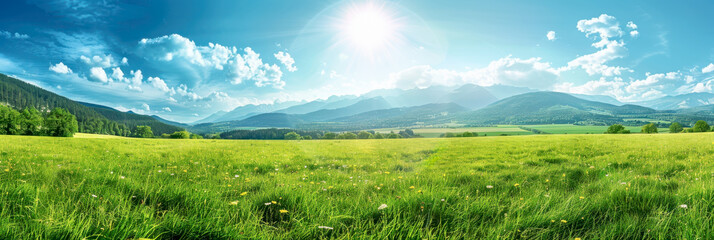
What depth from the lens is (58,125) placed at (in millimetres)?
68688

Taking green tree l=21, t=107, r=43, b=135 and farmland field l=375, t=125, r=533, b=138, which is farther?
green tree l=21, t=107, r=43, b=135

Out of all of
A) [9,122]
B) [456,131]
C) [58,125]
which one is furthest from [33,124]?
[456,131]

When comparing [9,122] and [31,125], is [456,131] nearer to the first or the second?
[31,125]

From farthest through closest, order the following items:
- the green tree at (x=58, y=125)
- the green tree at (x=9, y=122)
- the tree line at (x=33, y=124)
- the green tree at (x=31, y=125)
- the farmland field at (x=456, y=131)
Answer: the green tree at (x=31, y=125)
the green tree at (x=58, y=125)
the tree line at (x=33, y=124)
the green tree at (x=9, y=122)
the farmland field at (x=456, y=131)

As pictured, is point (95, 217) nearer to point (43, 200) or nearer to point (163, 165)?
point (43, 200)

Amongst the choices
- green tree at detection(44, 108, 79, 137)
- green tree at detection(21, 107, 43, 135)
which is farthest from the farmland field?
green tree at detection(21, 107, 43, 135)

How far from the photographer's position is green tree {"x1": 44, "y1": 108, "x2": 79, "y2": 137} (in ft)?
224

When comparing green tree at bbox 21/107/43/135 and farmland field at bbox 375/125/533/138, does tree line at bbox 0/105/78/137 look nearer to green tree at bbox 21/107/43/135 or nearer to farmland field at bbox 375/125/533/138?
green tree at bbox 21/107/43/135

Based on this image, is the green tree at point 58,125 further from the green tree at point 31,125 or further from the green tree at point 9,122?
the green tree at point 9,122

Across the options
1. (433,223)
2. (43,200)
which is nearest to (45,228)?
(43,200)

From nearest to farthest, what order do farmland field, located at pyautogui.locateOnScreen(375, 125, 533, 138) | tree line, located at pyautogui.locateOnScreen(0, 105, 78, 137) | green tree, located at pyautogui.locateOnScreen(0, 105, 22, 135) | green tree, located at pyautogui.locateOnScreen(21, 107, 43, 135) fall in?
farmland field, located at pyautogui.locateOnScreen(375, 125, 533, 138), green tree, located at pyautogui.locateOnScreen(0, 105, 22, 135), tree line, located at pyautogui.locateOnScreen(0, 105, 78, 137), green tree, located at pyautogui.locateOnScreen(21, 107, 43, 135)

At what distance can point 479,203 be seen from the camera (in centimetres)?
297

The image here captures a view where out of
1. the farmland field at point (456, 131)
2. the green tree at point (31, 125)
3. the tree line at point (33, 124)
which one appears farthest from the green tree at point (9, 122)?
the farmland field at point (456, 131)

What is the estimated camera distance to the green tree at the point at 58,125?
224 ft
